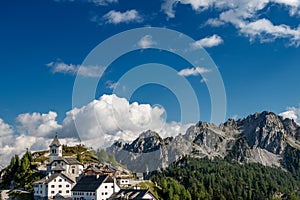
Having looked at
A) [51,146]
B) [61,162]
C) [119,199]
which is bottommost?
[119,199]

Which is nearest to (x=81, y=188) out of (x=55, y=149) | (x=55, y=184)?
(x=55, y=184)

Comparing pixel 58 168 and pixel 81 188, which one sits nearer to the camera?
pixel 81 188

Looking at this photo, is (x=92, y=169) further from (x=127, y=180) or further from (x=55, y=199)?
(x=55, y=199)

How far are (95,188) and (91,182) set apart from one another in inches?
143

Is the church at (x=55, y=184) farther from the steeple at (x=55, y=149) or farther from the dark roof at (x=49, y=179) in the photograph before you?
the steeple at (x=55, y=149)

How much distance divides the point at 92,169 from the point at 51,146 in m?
15.9

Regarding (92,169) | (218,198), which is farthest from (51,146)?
(218,198)

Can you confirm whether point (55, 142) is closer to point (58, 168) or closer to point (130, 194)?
point (58, 168)

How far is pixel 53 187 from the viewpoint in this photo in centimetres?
9375

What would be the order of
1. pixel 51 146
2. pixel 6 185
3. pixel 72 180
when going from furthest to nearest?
pixel 51 146 < pixel 6 185 < pixel 72 180

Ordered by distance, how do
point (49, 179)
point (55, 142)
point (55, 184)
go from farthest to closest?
point (55, 142)
point (55, 184)
point (49, 179)

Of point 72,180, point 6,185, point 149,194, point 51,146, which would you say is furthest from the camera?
point 51,146

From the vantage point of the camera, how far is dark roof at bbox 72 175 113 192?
90875mm

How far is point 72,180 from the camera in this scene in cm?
9681
